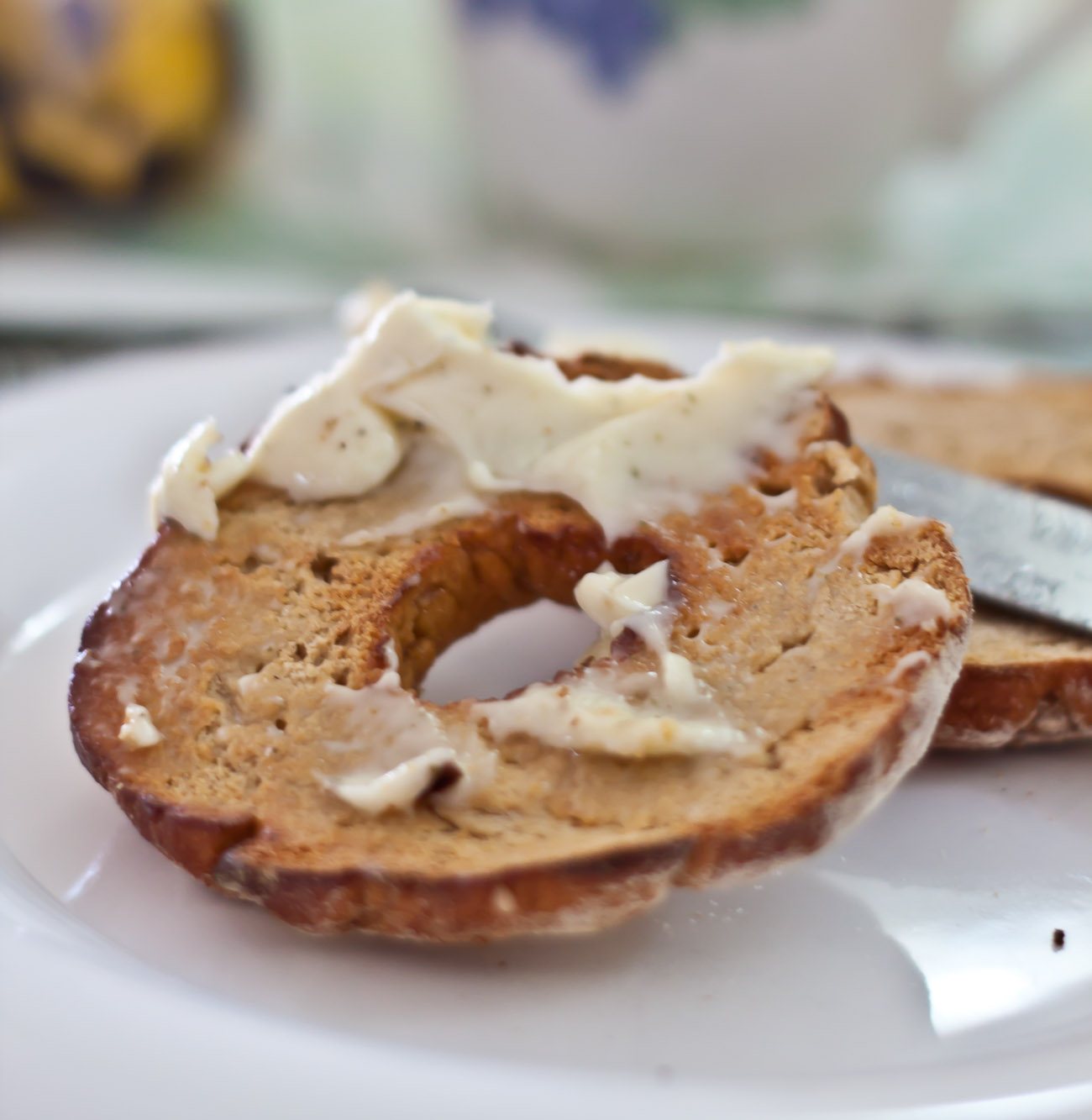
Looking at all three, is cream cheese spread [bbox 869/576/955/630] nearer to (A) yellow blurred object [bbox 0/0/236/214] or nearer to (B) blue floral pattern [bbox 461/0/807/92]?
(B) blue floral pattern [bbox 461/0/807/92]

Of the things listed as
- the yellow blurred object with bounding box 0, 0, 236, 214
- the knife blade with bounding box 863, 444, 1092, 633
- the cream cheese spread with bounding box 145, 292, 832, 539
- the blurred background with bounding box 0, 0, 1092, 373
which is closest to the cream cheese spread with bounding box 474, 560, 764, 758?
the cream cheese spread with bounding box 145, 292, 832, 539

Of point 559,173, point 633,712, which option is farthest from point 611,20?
point 633,712

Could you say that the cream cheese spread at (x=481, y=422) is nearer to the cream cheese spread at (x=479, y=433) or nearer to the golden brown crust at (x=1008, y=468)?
the cream cheese spread at (x=479, y=433)

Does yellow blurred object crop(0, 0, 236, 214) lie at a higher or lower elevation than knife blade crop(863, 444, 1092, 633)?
higher

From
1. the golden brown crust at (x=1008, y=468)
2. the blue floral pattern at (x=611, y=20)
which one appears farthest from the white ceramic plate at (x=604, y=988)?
the blue floral pattern at (x=611, y=20)

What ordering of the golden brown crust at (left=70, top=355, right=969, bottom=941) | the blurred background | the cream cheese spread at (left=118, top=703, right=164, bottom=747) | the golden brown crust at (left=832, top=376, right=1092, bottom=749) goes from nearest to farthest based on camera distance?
the golden brown crust at (left=70, top=355, right=969, bottom=941), the cream cheese spread at (left=118, top=703, right=164, bottom=747), the golden brown crust at (left=832, top=376, right=1092, bottom=749), the blurred background

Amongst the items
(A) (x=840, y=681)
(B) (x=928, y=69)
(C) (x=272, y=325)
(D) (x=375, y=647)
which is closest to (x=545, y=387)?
(D) (x=375, y=647)
